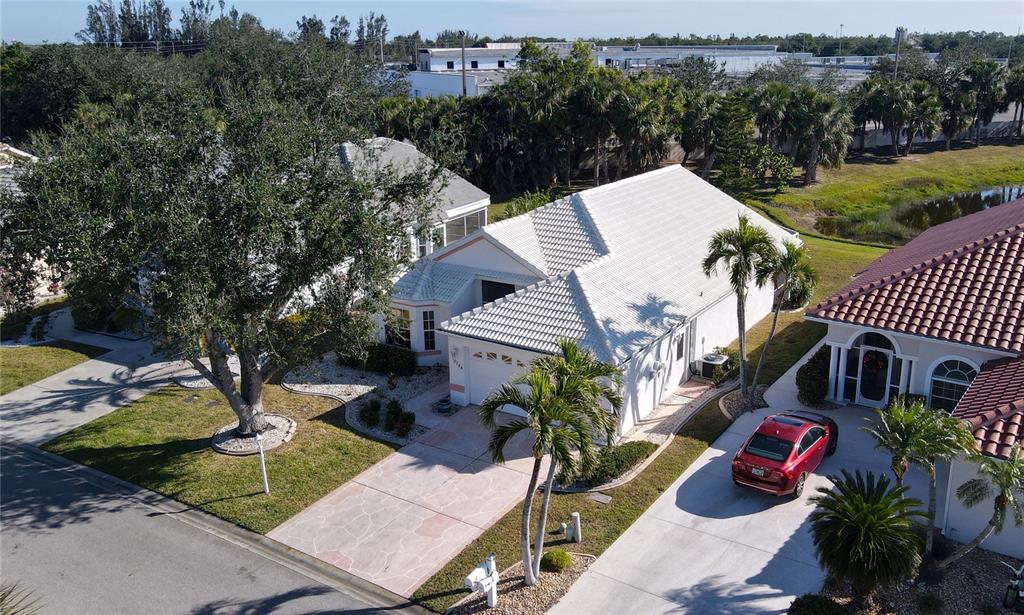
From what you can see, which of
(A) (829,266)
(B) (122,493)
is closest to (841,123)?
(A) (829,266)

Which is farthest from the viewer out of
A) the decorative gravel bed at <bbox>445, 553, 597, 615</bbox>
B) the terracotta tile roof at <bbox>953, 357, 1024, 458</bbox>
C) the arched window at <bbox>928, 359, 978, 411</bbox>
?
the arched window at <bbox>928, 359, 978, 411</bbox>

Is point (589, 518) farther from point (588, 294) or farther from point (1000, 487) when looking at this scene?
point (1000, 487)

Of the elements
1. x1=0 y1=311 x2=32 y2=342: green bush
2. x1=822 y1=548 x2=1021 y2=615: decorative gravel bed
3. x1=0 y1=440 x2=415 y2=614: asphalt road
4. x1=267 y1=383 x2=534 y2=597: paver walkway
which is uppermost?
x1=0 y1=311 x2=32 y2=342: green bush

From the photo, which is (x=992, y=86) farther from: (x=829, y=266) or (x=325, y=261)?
(x=325, y=261)

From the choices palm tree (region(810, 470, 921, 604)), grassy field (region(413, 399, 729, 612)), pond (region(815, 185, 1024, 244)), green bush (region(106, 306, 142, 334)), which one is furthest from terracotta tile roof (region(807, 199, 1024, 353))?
pond (region(815, 185, 1024, 244))

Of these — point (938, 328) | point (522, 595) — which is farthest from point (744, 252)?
point (522, 595)

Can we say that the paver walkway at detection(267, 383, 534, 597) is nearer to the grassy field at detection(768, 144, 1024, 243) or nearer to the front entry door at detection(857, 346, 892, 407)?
the front entry door at detection(857, 346, 892, 407)
